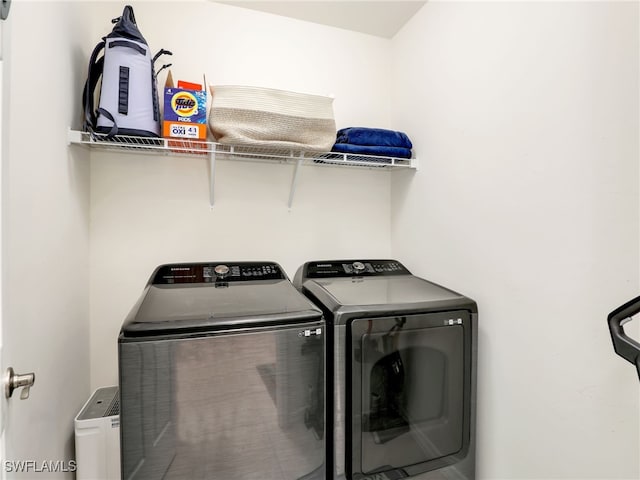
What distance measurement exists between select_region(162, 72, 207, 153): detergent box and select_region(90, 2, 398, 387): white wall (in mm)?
353

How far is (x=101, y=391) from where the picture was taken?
1.64 meters

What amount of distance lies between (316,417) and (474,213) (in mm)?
1072

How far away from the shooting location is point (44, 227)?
3.73ft

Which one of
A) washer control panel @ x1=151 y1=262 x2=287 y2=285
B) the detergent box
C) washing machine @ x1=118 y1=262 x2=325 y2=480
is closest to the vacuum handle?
washing machine @ x1=118 y1=262 x2=325 y2=480

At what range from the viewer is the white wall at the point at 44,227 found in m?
0.91

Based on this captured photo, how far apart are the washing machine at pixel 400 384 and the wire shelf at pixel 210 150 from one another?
29.3 inches

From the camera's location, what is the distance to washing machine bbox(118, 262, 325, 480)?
994 mm

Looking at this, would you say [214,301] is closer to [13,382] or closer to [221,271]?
[221,271]

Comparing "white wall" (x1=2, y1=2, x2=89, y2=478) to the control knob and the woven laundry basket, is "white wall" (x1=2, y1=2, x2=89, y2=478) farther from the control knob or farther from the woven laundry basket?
the control knob

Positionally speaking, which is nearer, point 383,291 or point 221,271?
point 383,291

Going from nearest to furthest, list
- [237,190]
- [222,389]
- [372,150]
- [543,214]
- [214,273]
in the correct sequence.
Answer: [222,389] → [543,214] → [214,273] → [372,150] → [237,190]

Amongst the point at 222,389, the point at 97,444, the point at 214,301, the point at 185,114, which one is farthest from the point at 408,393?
the point at 185,114

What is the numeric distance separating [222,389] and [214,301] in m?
0.32

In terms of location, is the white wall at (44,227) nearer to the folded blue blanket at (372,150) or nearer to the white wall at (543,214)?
the folded blue blanket at (372,150)
